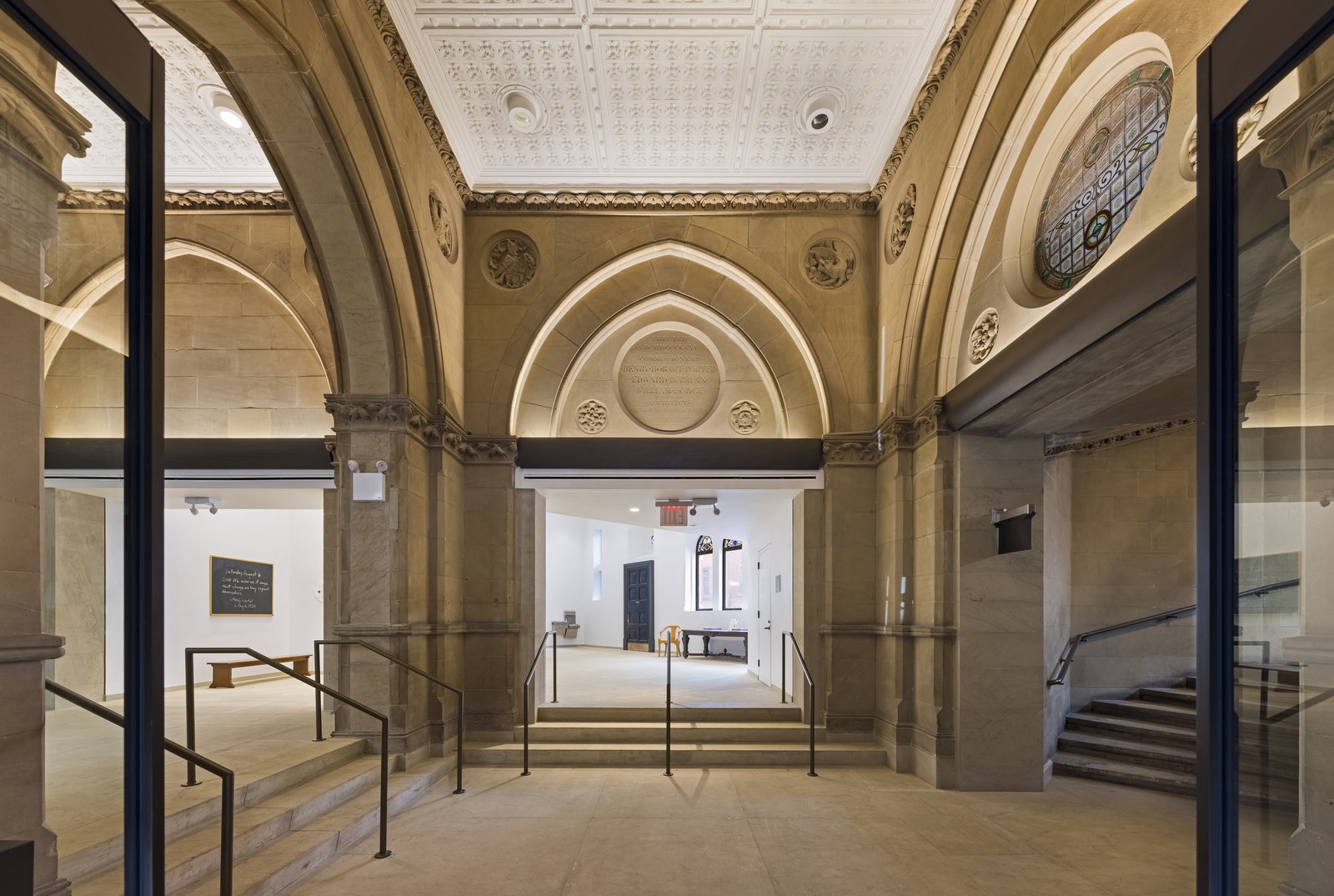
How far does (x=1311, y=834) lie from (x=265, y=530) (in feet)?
51.9

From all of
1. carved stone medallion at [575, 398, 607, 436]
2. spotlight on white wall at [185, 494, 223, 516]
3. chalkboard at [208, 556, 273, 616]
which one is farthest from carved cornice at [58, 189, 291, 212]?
chalkboard at [208, 556, 273, 616]

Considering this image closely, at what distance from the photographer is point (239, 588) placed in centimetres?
1420

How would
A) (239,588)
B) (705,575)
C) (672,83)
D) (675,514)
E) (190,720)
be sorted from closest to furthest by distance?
1. (190,720)
2. (672,83)
3. (675,514)
4. (239,588)
5. (705,575)

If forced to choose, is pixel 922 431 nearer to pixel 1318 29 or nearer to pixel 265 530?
pixel 1318 29

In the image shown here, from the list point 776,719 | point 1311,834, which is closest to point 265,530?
point 776,719

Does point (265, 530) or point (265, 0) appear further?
point (265, 530)

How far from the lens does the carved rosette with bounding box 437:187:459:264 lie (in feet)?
26.6

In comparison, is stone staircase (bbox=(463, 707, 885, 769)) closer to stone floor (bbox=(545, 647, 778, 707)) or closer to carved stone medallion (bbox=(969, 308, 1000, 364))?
stone floor (bbox=(545, 647, 778, 707))

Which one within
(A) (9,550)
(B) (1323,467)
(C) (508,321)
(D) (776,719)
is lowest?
(D) (776,719)

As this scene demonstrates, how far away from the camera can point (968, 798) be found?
6.65 m

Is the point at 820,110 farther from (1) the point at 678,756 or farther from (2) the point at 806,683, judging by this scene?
(1) the point at 678,756

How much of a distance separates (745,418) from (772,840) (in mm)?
5185

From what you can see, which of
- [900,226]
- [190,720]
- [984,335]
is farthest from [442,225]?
[984,335]

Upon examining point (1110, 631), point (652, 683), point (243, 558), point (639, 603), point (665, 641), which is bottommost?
point (665, 641)
